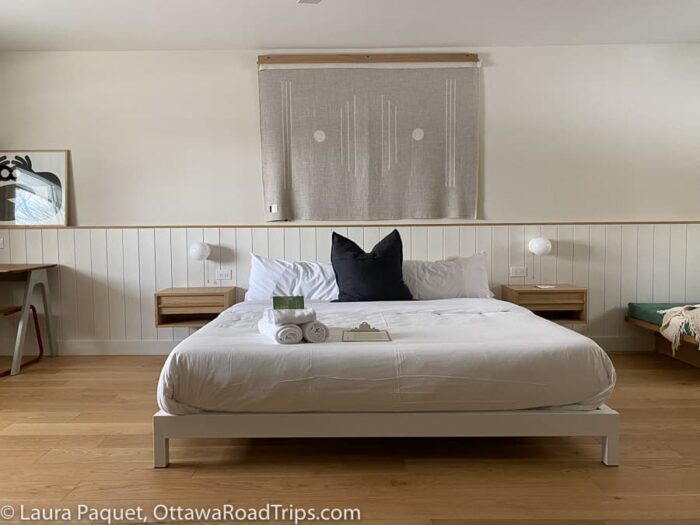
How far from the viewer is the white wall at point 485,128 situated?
4367mm

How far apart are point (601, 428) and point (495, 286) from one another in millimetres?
2222

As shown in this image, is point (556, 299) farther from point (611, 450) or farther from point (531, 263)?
point (611, 450)

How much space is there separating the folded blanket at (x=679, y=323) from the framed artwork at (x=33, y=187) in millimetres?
4590

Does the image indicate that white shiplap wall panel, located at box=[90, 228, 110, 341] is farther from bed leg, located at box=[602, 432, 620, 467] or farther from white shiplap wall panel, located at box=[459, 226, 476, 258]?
bed leg, located at box=[602, 432, 620, 467]

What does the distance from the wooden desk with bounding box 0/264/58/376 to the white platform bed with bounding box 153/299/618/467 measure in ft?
7.40

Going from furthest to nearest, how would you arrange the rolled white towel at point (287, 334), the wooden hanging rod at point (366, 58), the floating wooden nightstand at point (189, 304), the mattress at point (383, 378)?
1. the wooden hanging rod at point (366, 58)
2. the floating wooden nightstand at point (189, 304)
3. the rolled white towel at point (287, 334)
4. the mattress at point (383, 378)

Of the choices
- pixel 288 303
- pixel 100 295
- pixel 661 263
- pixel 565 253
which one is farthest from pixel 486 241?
pixel 100 295

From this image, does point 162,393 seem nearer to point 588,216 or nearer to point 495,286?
point 495,286

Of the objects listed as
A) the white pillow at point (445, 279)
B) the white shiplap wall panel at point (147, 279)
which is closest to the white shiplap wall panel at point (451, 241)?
the white pillow at point (445, 279)

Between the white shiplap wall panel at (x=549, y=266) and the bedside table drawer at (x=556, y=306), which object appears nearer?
the bedside table drawer at (x=556, y=306)

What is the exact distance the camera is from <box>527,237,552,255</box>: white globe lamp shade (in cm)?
420

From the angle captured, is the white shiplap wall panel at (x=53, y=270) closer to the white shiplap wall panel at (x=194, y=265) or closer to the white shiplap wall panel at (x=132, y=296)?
the white shiplap wall panel at (x=132, y=296)

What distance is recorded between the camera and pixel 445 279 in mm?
3846

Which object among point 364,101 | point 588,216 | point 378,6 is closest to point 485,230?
point 588,216
